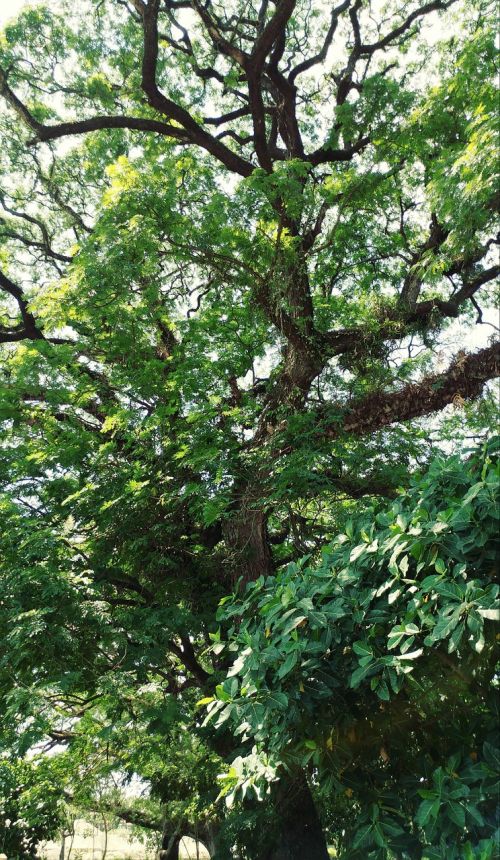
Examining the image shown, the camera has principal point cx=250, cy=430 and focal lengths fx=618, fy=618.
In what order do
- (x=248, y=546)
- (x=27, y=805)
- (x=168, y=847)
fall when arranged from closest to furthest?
(x=248, y=546), (x=27, y=805), (x=168, y=847)

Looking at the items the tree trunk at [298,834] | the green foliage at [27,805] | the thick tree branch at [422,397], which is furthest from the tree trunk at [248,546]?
the green foliage at [27,805]

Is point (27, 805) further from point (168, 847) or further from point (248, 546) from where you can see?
point (168, 847)

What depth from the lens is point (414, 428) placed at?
25.4 feet

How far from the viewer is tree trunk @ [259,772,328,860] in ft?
17.6

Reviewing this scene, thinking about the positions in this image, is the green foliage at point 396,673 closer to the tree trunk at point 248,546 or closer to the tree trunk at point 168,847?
the tree trunk at point 248,546

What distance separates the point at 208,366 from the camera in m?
7.18

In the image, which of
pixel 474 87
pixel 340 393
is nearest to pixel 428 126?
pixel 474 87

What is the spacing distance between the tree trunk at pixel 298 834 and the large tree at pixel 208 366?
4cm

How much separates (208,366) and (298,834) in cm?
483

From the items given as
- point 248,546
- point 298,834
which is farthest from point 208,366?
point 298,834

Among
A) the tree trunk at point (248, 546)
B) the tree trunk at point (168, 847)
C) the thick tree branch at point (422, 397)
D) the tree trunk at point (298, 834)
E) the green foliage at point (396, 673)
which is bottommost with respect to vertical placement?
the tree trunk at point (168, 847)

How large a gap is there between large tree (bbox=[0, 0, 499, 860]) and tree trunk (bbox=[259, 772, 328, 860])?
39 mm

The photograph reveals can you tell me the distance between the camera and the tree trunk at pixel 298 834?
5363 millimetres

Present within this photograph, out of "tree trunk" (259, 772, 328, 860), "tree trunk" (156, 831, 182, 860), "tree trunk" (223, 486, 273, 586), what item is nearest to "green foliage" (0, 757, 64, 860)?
"tree trunk" (259, 772, 328, 860)
